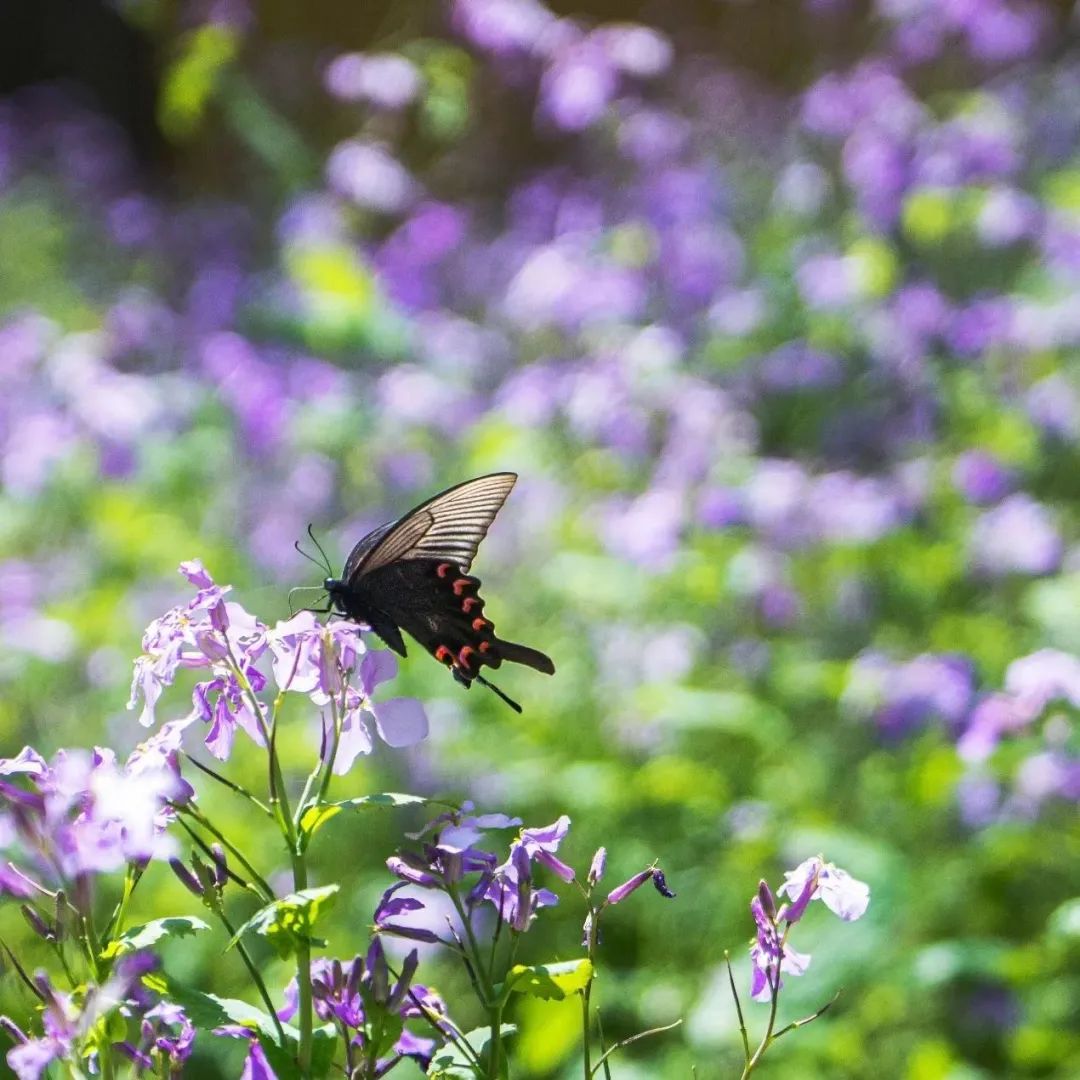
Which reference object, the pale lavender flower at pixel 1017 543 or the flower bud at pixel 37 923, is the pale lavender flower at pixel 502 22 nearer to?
the pale lavender flower at pixel 1017 543

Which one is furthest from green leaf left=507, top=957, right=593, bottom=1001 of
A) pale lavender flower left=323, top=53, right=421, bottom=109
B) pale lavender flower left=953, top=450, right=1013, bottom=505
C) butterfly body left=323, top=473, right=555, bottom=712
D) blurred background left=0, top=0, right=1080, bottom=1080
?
pale lavender flower left=323, top=53, right=421, bottom=109

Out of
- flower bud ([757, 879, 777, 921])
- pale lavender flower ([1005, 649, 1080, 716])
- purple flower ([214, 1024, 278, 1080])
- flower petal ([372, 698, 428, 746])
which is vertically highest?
pale lavender flower ([1005, 649, 1080, 716])

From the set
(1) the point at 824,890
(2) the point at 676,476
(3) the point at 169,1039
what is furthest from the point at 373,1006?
(2) the point at 676,476

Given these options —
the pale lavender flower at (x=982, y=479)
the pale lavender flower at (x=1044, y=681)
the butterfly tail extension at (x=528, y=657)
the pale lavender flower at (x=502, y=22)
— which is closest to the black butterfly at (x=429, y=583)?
the butterfly tail extension at (x=528, y=657)

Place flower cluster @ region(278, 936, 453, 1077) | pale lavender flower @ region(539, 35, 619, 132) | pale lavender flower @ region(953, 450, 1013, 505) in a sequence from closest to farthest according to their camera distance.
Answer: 1. flower cluster @ region(278, 936, 453, 1077)
2. pale lavender flower @ region(953, 450, 1013, 505)
3. pale lavender flower @ region(539, 35, 619, 132)

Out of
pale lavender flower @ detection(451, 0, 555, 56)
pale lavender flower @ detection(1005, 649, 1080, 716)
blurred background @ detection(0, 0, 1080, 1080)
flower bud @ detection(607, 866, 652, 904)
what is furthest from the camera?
pale lavender flower @ detection(451, 0, 555, 56)

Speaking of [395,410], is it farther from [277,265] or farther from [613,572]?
[277,265]

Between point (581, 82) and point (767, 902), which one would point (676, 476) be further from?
point (767, 902)

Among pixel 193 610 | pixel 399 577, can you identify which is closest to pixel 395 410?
pixel 399 577

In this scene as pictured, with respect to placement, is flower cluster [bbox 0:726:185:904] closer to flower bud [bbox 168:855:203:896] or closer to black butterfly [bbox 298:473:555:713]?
flower bud [bbox 168:855:203:896]
